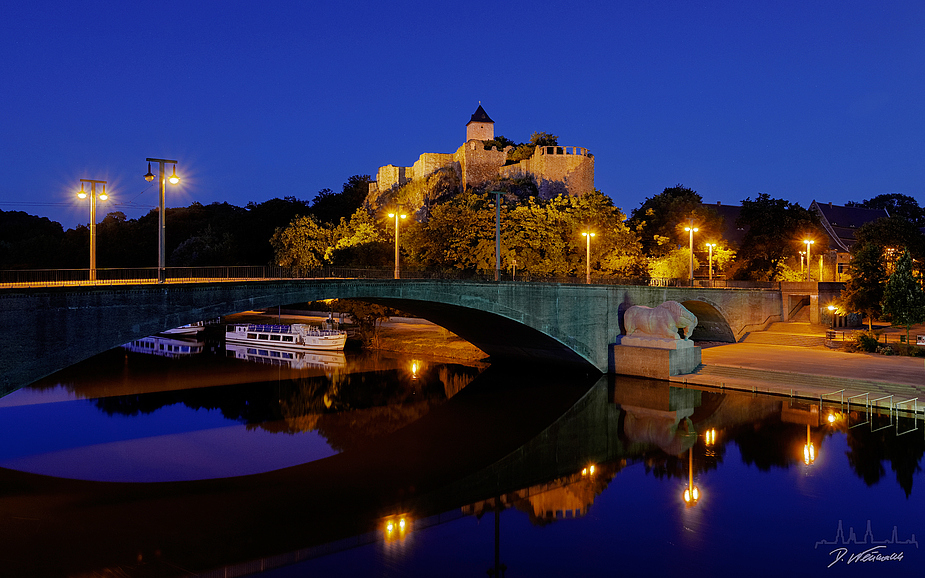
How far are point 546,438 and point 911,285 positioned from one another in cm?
2996

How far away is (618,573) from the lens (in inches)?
522

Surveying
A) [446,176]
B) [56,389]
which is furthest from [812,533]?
[446,176]

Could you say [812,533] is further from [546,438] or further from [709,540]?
[546,438]

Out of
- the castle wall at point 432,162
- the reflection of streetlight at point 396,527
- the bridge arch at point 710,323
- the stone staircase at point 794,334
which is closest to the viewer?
the reflection of streetlight at point 396,527

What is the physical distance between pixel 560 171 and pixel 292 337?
4224cm

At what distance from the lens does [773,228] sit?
60.3 meters

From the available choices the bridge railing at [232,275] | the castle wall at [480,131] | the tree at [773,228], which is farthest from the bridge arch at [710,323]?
the castle wall at [480,131]

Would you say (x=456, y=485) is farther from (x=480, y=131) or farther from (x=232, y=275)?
(x=480, y=131)

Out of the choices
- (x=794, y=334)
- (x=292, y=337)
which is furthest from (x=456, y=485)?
(x=292, y=337)

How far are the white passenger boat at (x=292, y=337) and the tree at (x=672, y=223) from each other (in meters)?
30.8

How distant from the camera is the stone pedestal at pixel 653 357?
114ft

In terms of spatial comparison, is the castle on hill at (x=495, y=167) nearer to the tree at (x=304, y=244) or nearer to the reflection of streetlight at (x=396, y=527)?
the tree at (x=304, y=244)

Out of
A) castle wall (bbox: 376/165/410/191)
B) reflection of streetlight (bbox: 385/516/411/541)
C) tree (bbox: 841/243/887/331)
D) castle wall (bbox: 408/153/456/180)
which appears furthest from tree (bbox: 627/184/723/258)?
reflection of streetlight (bbox: 385/516/411/541)

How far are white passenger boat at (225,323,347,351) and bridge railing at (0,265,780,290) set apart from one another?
1896cm
